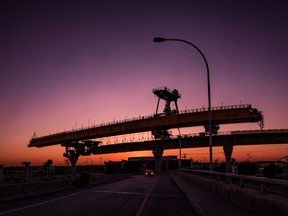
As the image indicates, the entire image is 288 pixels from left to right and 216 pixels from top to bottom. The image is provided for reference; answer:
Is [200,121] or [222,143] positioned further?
[222,143]

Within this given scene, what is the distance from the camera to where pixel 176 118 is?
8156 cm

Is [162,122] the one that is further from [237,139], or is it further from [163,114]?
[237,139]

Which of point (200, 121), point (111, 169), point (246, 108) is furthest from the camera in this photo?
point (111, 169)

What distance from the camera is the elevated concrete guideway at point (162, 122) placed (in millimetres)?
73312

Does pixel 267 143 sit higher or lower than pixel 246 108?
lower

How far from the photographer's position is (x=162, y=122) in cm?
8550

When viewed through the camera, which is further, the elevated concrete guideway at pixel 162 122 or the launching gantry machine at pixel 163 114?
the launching gantry machine at pixel 163 114

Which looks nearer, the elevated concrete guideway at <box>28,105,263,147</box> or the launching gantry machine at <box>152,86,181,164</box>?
the elevated concrete guideway at <box>28,105,263,147</box>

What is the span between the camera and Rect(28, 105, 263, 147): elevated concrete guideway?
73.3 meters

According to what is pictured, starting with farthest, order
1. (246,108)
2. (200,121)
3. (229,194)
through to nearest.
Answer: (200,121), (246,108), (229,194)

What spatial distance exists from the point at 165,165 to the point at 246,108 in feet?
267

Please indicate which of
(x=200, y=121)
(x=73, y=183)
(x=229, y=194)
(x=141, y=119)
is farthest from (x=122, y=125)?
(x=229, y=194)

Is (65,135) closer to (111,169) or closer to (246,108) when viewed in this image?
(111,169)

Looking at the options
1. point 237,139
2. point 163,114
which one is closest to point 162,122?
point 163,114
